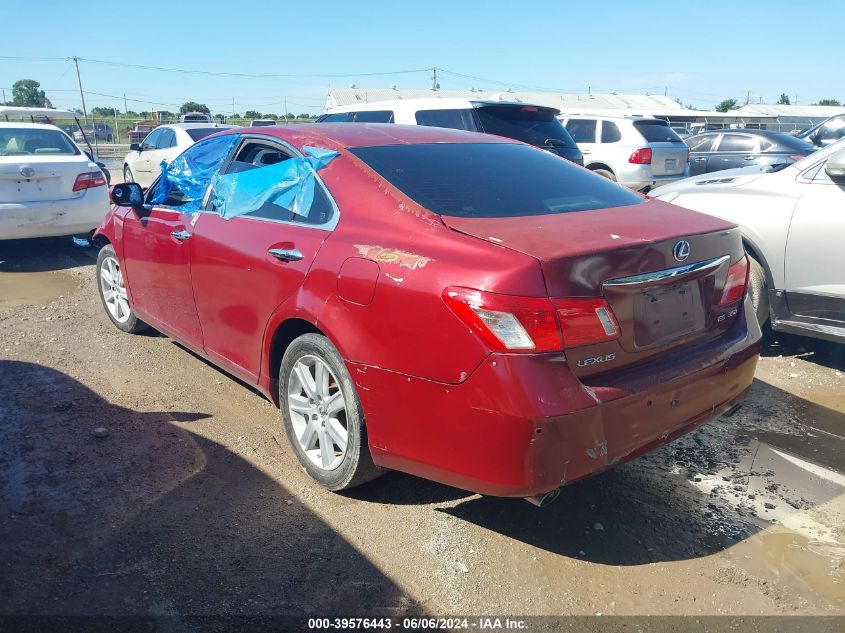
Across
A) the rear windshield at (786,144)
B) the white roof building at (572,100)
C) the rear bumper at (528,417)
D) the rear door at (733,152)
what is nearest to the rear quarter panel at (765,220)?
the rear bumper at (528,417)

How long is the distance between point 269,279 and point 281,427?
1030 mm

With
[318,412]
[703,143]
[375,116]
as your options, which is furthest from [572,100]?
[318,412]

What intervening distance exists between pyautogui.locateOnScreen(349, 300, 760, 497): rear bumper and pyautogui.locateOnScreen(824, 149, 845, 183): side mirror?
2420mm

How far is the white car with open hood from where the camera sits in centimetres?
770

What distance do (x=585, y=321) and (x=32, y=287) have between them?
650 centimetres

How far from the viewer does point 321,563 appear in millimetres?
2818

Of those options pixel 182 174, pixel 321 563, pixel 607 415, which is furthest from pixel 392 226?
pixel 182 174

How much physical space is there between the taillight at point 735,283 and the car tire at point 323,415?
5.53 feet

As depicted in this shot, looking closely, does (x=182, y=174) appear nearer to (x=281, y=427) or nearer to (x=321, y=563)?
(x=281, y=427)

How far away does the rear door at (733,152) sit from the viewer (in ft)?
47.3

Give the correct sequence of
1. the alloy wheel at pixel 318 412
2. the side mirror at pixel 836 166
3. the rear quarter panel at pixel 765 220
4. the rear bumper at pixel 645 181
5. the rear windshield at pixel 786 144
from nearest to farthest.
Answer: the alloy wheel at pixel 318 412 < the side mirror at pixel 836 166 < the rear quarter panel at pixel 765 220 < the rear bumper at pixel 645 181 < the rear windshield at pixel 786 144

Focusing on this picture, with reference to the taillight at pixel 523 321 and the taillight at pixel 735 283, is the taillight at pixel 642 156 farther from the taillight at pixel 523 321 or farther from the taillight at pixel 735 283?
the taillight at pixel 523 321

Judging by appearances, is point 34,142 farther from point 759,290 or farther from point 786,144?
point 786,144

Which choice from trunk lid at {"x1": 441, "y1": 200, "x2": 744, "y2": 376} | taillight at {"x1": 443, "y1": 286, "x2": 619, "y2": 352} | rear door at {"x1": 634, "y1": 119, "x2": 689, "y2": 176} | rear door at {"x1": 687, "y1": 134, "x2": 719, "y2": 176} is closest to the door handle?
trunk lid at {"x1": 441, "y1": 200, "x2": 744, "y2": 376}
